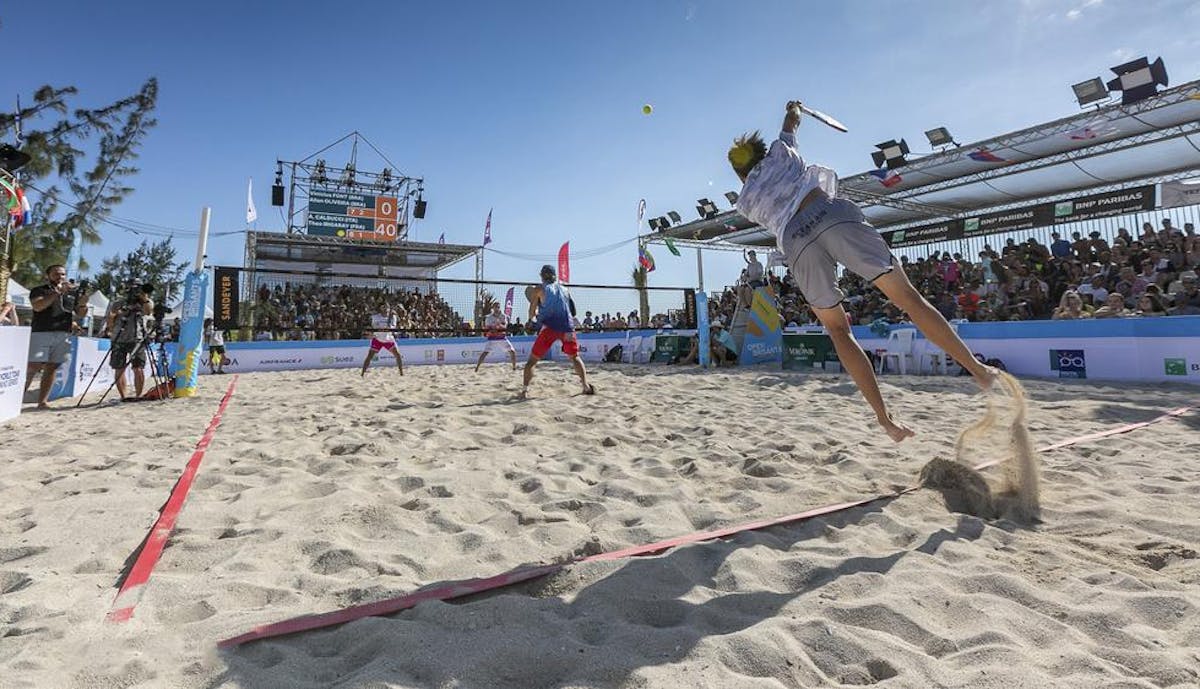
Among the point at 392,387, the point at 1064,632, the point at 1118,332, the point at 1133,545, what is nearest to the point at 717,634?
the point at 1064,632

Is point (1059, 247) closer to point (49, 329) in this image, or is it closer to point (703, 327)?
point (703, 327)

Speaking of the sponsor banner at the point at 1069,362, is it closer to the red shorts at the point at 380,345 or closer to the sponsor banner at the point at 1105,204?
the sponsor banner at the point at 1105,204

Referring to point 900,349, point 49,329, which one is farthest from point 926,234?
point 49,329

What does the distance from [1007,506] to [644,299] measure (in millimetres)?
16094

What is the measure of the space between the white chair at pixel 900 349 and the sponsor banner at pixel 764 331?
1.96 m

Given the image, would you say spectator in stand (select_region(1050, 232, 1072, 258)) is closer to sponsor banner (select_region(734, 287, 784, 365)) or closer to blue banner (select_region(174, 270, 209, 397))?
sponsor banner (select_region(734, 287, 784, 365))

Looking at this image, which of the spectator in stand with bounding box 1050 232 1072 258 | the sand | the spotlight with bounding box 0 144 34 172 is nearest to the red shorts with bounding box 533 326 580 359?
the sand

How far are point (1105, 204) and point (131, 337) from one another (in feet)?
58.4

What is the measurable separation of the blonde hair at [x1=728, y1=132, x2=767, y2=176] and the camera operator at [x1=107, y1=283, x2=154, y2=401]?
6.65m

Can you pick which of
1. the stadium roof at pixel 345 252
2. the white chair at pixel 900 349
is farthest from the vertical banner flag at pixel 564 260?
the white chair at pixel 900 349

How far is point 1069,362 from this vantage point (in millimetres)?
7422

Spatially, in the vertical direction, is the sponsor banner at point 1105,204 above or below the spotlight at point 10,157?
above

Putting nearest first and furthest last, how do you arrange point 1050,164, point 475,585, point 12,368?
point 475,585 → point 12,368 → point 1050,164

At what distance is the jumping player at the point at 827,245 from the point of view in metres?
2.34
